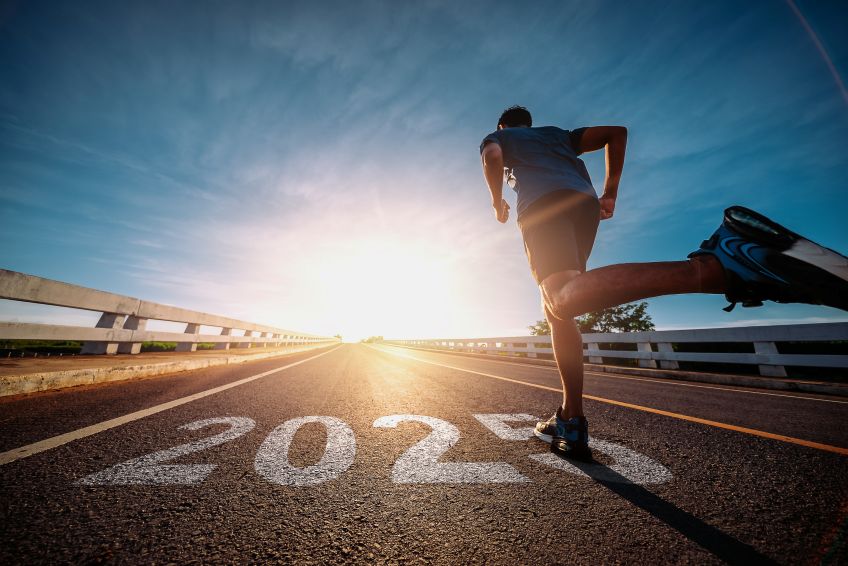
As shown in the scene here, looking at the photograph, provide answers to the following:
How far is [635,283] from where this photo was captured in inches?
63.7

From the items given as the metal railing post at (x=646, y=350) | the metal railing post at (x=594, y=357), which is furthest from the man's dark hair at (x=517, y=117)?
the metal railing post at (x=594, y=357)

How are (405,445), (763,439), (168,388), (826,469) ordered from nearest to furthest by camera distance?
(826,469) → (405,445) → (763,439) → (168,388)

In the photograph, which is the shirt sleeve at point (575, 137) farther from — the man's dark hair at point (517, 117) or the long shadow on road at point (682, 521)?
the long shadow on road at point (682, 521)

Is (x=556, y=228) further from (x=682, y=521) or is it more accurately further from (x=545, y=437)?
(x=682, y=521)

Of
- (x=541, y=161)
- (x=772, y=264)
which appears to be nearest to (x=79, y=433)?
(x=541, y=161)

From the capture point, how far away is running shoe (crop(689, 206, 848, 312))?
4.17 ft

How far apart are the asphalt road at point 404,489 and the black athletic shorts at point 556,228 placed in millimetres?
1183

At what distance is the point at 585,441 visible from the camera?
1.96m

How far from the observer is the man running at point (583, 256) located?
1.34 metres

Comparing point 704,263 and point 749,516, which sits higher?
point 704,263

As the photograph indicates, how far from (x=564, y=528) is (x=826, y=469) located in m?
1.69

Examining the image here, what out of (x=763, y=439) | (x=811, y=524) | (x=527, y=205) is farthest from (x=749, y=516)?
(x=527, y=205)

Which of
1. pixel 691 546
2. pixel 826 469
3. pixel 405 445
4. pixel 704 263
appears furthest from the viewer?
pixel 405 445

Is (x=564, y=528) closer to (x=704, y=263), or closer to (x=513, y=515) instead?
(x=513, y=515)
